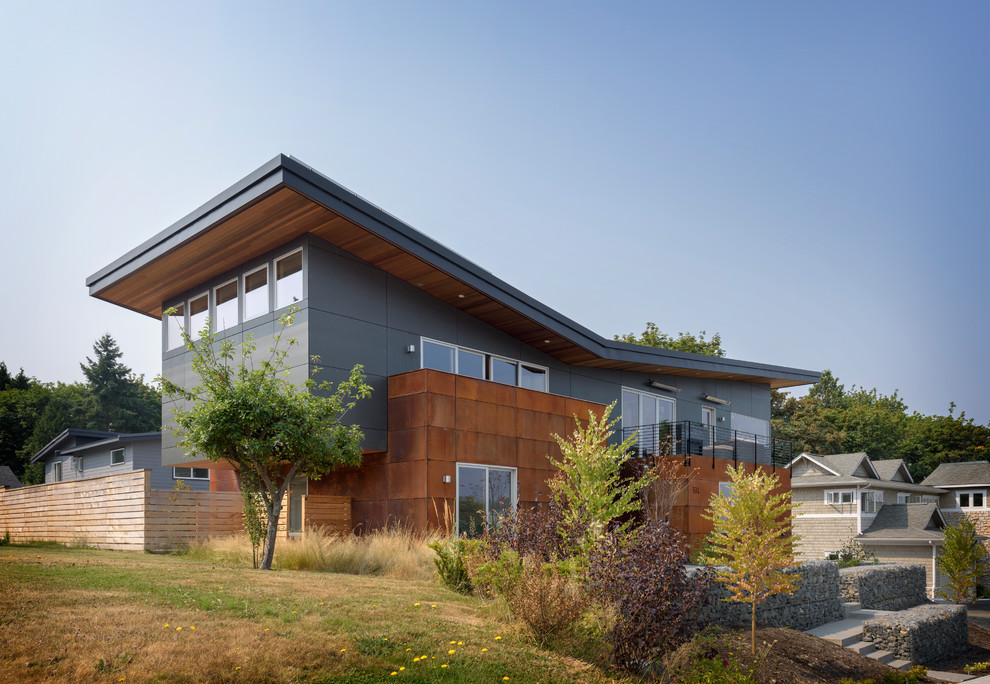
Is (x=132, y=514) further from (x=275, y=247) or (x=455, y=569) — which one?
(x=455, y=569)

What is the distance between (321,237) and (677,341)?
31.2m

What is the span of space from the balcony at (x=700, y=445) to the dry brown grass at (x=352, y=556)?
8.49m

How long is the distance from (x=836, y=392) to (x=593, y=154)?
169 ft

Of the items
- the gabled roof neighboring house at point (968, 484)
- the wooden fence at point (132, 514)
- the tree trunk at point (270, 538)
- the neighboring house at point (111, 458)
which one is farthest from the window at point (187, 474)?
the gabled roof neighboring house at point (968, 484)

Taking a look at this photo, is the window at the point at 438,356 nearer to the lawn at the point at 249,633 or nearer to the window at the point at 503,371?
the window at the point at 503,371

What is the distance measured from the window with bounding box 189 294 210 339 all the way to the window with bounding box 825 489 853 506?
95.8ft

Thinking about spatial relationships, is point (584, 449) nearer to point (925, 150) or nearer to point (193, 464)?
point (193, 464)

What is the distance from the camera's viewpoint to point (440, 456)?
1512 cm

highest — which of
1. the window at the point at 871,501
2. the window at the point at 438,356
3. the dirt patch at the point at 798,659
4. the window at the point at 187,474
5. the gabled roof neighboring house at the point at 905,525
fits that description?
the window at the point at 438,356

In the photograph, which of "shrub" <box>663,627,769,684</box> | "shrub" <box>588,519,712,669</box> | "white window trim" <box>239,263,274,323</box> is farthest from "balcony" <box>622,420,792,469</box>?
"shrub" <box>588,519,712,669</box>

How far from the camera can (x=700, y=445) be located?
67.2ft

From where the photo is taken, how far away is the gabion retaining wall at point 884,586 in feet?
51.1

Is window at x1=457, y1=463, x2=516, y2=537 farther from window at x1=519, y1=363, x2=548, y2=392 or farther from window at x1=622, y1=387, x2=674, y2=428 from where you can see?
window at x1=622, y1=387, x2=674, y2=428

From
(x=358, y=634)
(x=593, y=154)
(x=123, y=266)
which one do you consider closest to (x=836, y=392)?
(x=593, y=154)
